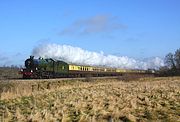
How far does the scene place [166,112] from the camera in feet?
64.8

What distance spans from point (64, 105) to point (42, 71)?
1413 inches

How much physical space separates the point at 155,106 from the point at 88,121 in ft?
19.8

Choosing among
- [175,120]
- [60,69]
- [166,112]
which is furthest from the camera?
[60,69]

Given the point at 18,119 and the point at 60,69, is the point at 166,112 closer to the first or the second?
the point at 18,119

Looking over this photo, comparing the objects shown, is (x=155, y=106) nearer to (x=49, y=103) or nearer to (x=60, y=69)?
(x=49, y=103)

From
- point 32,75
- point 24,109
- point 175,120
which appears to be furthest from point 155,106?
point 32,75

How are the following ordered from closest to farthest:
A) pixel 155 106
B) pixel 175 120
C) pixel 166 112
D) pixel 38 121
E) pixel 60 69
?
pixel 38 121 < pixel 175 120 < pixel 166 112 < pixel 155 106 < pixel 60 69

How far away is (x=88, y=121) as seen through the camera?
16938 millimetres

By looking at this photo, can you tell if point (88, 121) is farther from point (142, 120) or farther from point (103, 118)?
point (142, 120)

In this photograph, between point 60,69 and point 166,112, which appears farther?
point 60,69

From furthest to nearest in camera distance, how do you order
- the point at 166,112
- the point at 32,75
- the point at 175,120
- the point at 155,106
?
the point at 32,75 → the point at 155,106 → the point at 166,112 → the point at 175,120

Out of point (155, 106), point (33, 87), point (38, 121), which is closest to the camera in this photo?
point (38, 121)

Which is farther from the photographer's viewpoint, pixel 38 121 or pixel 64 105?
pixel 64 105

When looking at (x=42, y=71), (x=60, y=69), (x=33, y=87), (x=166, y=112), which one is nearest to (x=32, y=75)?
(x=42, y=71)
